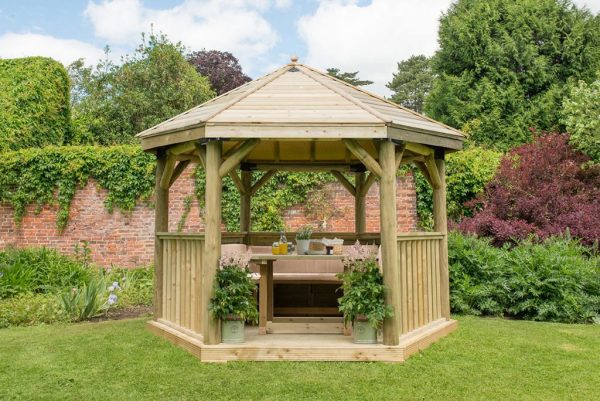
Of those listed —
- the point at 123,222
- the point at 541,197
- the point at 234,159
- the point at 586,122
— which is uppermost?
the point at 586,122

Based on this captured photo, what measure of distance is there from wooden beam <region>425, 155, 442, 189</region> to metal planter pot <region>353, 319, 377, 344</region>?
2.44 m

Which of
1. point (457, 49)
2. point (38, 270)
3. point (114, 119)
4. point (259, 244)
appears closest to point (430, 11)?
point (457, 49)

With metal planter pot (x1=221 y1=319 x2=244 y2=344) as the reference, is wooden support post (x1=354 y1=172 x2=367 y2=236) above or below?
above

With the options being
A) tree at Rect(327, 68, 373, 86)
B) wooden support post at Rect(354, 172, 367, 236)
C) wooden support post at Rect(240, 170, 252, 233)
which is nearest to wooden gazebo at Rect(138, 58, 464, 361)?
wooden support post at Rect(240, 170, 252, 233)

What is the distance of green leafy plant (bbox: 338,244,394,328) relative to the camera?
5695 mm

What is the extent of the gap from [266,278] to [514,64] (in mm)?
13748

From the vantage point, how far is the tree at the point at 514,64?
54.4ft

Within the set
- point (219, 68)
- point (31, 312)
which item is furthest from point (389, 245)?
point (219, 68)

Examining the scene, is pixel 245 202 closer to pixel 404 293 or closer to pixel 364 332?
pixel 404 293

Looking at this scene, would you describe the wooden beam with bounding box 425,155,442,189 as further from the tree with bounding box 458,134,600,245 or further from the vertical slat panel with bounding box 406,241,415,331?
the tree with bounding box 458,134,600,245

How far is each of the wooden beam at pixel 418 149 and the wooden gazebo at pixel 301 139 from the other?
0.02m

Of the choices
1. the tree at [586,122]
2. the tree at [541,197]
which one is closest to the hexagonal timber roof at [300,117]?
the tree at [541,197]

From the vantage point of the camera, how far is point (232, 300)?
18.9 feet

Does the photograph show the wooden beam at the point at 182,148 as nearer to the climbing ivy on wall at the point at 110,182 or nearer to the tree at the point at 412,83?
the climbing ivy on wall at the point at 110,182
